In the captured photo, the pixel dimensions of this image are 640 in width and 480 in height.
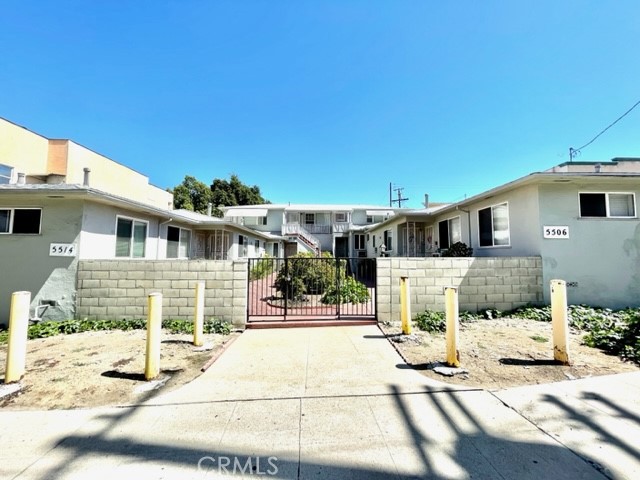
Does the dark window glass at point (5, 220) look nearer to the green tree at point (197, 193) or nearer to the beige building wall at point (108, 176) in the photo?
the beige building wall at point (108, 176)

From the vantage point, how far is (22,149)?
16.9m

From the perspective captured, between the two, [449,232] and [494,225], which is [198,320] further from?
[449,232]

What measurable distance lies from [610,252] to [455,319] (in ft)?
22.6

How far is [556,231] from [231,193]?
4282 centimetres

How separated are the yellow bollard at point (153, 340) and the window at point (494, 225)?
9.68 meters

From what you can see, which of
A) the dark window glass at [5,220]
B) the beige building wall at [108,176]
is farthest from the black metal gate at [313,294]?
the beige building wall at [108,176]

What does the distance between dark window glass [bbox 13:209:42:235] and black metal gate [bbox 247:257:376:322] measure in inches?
215

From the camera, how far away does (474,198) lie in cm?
1011

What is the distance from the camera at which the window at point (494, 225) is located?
30.1 feet

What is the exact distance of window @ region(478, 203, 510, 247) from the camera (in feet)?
30.1

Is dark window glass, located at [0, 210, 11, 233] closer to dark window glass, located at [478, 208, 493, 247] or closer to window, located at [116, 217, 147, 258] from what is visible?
window, located at [116, 217, 147, 258]

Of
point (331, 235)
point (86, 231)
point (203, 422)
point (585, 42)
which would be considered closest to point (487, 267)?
point (203, 422)

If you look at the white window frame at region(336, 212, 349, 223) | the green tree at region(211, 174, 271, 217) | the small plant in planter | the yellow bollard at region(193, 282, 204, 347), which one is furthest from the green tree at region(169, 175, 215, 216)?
the yellow bollard at region(193, 282, 204, 347)

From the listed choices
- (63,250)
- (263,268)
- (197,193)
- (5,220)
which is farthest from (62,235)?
(197,193)
